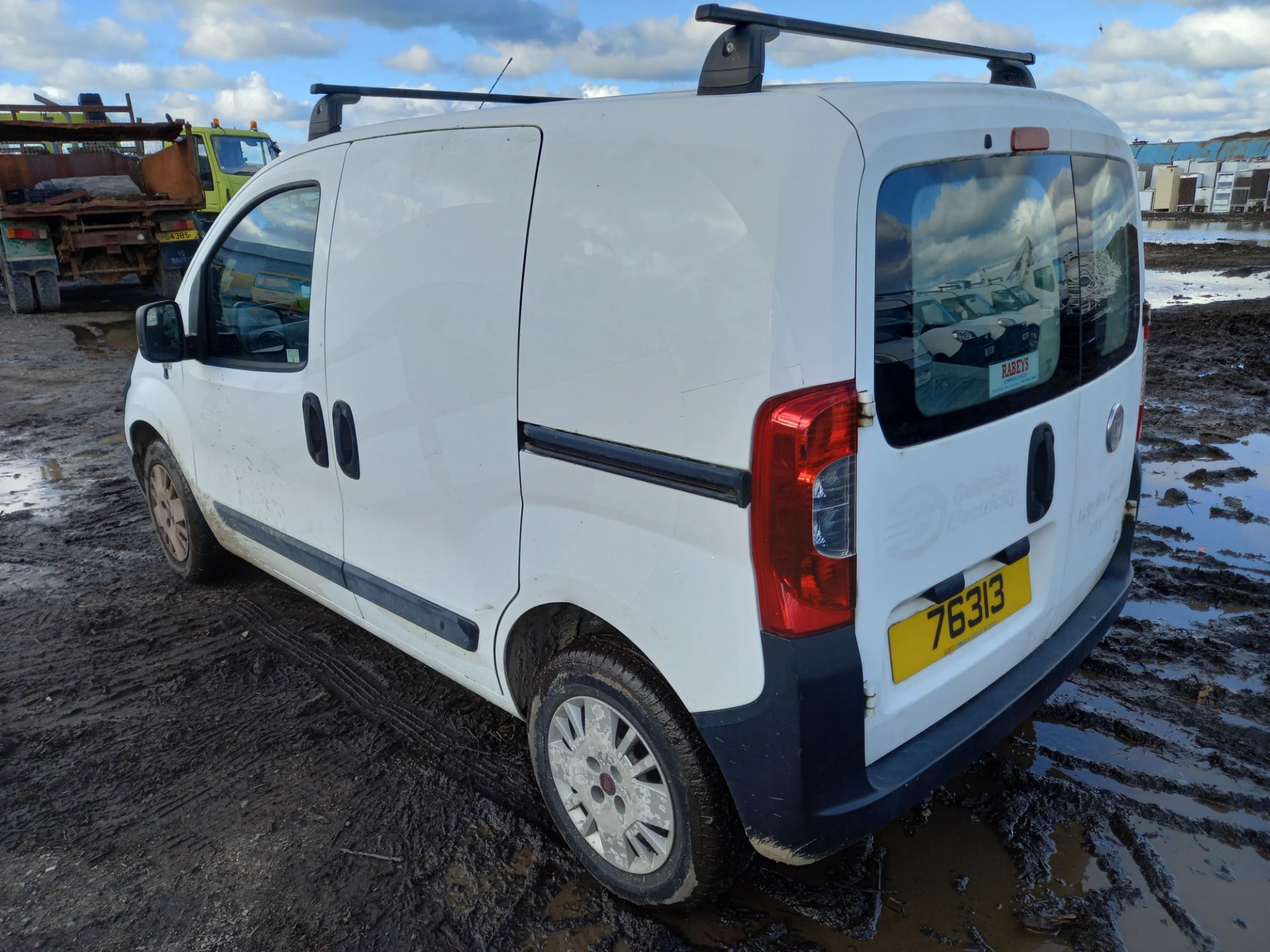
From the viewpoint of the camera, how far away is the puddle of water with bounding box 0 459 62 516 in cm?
572

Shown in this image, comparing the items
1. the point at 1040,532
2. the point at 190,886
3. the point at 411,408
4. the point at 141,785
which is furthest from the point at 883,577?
the point at 141,785

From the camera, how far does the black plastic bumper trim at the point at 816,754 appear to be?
73.9 inches

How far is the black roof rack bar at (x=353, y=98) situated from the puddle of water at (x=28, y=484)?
357 cm

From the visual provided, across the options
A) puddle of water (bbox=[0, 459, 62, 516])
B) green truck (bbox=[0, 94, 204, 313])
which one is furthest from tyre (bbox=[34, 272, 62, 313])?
→ puddle of water (bbox=[0, 459, 62, 516])

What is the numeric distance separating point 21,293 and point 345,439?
548 inches

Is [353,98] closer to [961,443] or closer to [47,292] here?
[961,443]

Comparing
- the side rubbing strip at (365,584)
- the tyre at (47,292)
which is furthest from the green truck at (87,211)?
the side rubbing strip at (365,584)

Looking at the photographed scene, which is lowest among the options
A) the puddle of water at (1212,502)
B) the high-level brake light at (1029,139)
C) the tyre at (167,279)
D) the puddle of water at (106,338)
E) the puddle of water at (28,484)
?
the puddle of water at (1212,502)

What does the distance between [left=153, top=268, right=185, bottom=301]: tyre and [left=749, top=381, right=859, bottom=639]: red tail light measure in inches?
583

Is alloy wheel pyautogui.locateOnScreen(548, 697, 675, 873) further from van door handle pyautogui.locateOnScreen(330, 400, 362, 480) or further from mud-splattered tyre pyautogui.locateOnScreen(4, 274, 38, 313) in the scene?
mud-splattered tyre pyautogui.locateOnScreen(4, 274, 38, 313)

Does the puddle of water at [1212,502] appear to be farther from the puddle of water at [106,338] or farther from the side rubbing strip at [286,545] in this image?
the puddle of water at [106,338]

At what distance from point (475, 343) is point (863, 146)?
1.11 metres

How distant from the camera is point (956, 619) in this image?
220 cm

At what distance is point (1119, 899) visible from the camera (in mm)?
2361
